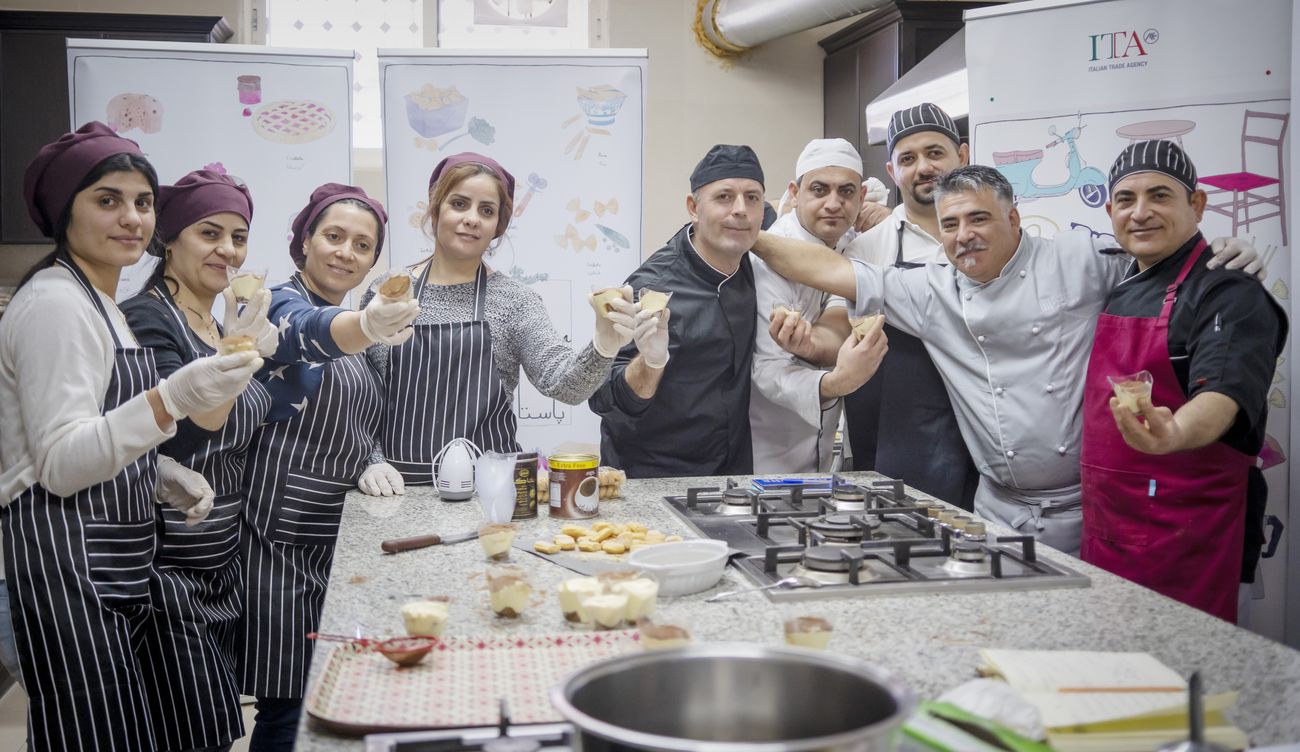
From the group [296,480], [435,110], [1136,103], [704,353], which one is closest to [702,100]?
[435,110]

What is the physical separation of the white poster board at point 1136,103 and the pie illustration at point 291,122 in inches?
105

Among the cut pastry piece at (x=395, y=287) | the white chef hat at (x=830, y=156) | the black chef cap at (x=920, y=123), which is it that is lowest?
the cut pastry piece at (x=395, y=287)

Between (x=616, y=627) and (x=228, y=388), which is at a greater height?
(x=228, y=388)

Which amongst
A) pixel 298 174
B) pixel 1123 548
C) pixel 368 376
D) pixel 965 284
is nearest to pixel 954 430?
pixel 965 284

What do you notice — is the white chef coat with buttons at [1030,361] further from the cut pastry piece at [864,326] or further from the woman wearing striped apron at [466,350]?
the woman wearing striped apron at [466,350]

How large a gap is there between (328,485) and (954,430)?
1.81 meters

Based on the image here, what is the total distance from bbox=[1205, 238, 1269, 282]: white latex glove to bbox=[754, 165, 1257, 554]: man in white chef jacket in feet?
1.13

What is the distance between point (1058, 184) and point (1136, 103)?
0.36 meters

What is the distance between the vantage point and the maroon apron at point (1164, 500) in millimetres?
2375

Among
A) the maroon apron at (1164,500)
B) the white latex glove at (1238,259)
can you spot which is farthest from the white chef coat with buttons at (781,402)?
the white latex glove at (1238,259)

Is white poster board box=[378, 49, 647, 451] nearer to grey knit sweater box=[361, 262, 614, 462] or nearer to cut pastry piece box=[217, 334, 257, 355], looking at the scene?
grey knit sweater box=[361, 262, 614, 462]

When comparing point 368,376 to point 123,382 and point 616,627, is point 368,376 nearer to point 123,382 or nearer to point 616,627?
point 123,382

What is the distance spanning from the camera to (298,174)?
4.18 meters

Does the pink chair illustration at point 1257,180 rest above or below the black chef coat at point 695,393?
above
